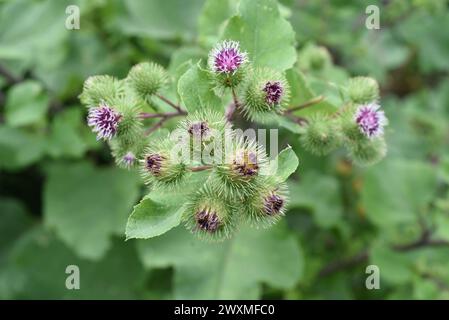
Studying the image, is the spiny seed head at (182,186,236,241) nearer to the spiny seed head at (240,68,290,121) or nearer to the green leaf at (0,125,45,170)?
the spiny seed head at (240,68,290,121)

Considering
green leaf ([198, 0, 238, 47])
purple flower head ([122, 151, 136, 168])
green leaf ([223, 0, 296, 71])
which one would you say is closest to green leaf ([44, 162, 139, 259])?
green leaf ([198, 0, 238, 47])

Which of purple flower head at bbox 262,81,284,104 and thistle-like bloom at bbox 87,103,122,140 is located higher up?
purple flower head at bbox 262,81,284,104

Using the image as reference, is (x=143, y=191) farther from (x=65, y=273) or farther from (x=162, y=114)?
(x=162, y=114)

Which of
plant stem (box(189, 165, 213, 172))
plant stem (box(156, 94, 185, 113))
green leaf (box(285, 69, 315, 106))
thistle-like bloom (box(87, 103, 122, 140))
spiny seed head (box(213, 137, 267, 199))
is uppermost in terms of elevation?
green leaf (box(285, 69, 315, 106))

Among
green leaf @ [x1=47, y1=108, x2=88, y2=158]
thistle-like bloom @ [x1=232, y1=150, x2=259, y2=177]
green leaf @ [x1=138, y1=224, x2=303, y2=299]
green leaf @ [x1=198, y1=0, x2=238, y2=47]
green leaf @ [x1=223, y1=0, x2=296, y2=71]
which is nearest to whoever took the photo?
thistle-like bloom @ [x1=232, y1=150, x2=259, y2=177]

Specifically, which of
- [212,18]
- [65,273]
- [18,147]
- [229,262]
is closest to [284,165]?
[212,18]

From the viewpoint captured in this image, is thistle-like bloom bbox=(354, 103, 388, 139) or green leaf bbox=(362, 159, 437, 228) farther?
green leaf bbox=(362, 159, 437, 228)
